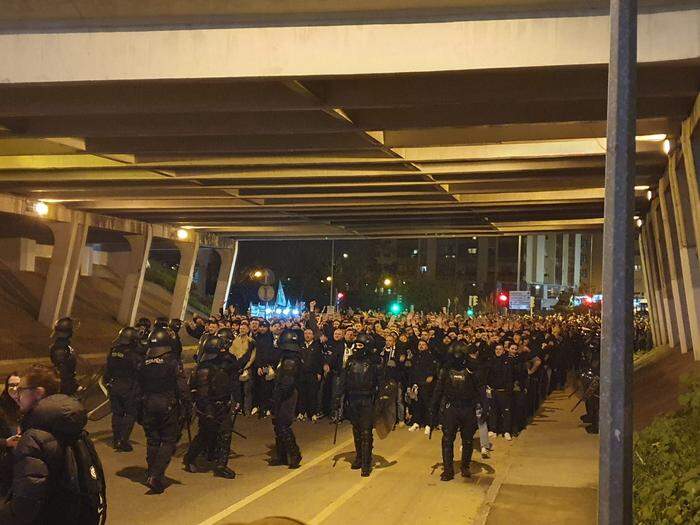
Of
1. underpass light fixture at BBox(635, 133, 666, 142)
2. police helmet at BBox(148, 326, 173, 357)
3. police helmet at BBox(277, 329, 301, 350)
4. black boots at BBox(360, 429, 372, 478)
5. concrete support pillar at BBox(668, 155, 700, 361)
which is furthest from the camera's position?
concrete support pillar at BBox(668, 155, 700, 361)

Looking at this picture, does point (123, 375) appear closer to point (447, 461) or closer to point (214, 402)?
point (214, 402)

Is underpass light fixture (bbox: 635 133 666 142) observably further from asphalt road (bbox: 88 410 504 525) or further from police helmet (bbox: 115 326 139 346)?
police helmet (bbox: 115 326 139 346)

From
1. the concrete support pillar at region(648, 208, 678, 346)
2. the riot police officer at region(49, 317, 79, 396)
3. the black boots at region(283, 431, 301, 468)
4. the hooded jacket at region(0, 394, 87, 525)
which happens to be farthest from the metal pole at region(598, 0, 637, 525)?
the concrete support pillar at region(648, 208, 678, 346)

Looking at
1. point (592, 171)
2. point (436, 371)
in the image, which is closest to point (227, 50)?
point (436, 371)

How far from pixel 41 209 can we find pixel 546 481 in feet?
76.2

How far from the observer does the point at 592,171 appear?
21.4 meters

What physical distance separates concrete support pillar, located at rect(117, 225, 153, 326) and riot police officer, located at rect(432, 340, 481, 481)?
92.2 ft

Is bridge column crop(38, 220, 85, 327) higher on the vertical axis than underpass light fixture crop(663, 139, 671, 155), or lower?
lower

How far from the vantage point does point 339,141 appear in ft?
59.1

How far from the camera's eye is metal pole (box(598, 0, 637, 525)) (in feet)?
17.0

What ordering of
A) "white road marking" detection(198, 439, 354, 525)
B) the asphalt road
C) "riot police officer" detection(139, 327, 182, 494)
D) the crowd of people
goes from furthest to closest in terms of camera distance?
"riot police officer" detection(139, 327, 182, 494)
the asphalt road
"white road marking" detection(198, 439, 354, 525)
the crowd of people

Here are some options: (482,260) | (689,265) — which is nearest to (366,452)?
(689,265)

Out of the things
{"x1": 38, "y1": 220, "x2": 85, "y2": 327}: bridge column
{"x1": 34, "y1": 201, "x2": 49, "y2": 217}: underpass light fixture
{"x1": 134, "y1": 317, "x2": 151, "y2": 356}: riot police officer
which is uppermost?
{"x1": 34, "y1": 201, "x2": 49, "y2": 217}: underpass light fixture

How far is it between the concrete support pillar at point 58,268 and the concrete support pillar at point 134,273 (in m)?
4.26
